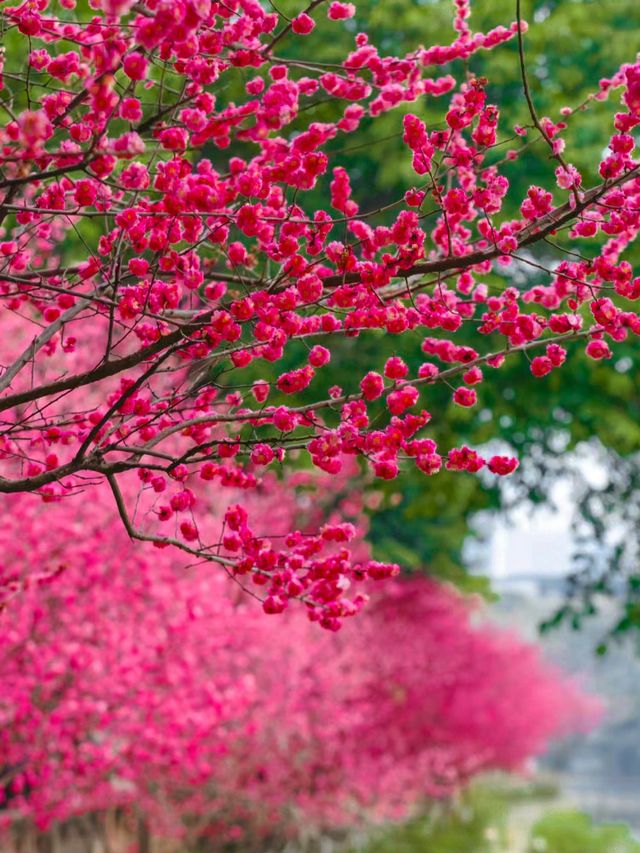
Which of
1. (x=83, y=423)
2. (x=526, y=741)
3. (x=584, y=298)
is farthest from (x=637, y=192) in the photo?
(x=526, y=741)

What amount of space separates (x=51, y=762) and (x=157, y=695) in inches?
43.4

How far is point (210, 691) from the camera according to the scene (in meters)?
9.54

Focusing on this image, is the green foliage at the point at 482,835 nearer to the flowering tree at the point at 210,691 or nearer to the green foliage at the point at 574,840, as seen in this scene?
the green foliage at the point at 574,840

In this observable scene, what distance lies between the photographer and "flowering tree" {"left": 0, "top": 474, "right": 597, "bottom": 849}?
342 inches

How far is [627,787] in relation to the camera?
61688mm

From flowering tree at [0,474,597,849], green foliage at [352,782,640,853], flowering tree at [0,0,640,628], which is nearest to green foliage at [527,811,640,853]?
green foliage at [352,782,640,853]

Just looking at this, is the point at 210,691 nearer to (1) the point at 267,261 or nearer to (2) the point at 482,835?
(1) the point at 267,261

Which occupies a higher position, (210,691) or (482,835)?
(482,835)

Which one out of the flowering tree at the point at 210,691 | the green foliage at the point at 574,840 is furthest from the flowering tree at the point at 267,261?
the green foliage at the point at 574,840

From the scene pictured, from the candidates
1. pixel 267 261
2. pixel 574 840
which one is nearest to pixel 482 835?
pixel 574 840

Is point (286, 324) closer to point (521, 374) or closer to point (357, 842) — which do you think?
point (521, 374)

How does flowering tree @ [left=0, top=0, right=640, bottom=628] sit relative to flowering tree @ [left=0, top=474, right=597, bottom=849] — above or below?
below

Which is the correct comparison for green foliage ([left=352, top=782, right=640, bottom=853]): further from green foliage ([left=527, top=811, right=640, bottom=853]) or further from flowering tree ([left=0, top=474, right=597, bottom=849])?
flowering tree ([left=0, top=474, right=597, bottom=849])

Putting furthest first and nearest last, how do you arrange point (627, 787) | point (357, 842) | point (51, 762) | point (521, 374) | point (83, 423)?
1. point (627, 787)
2. point (357, 842)
3. point (521, 374)
4. point (51, 762)
5. point (83, 423)
